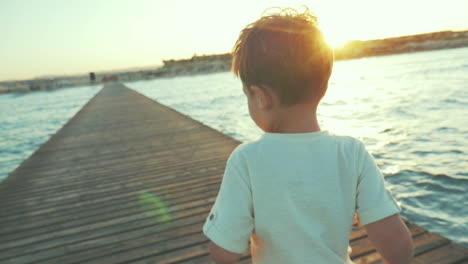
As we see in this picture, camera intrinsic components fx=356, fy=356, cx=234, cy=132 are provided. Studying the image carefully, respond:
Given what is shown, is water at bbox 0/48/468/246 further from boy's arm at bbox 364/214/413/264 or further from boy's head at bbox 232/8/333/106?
boy's head at bbox 232/8/333/106

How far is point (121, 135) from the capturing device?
350 inches

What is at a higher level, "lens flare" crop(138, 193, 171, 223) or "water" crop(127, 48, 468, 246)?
"lens flare" crop(138, 193, 171, 223)

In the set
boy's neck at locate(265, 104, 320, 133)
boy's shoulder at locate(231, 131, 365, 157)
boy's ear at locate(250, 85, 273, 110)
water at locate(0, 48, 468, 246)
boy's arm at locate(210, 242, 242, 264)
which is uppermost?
boy's ear at locate(250, 85, 273, 110)

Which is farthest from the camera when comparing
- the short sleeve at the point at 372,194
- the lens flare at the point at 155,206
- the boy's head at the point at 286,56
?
the lens flare at the point at 155,206

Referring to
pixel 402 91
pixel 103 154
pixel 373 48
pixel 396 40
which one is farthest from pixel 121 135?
pixel 396 40

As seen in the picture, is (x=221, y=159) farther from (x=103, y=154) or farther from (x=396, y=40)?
(x=396, y=40)

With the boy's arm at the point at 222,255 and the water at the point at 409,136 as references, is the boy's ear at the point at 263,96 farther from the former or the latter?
the water at the point at 409,136

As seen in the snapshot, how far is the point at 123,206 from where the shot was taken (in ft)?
13.2

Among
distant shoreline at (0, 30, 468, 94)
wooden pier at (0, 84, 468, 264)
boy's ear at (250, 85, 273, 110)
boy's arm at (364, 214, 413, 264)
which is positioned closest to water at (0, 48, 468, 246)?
wooden pier at (0, 84, 468, 264)

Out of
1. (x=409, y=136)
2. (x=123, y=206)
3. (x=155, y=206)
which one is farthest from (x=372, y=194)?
(x=409, y=136)

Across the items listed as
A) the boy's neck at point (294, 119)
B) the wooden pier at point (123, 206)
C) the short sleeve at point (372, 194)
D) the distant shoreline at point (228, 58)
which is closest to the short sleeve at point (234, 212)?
the boy's neck at point (294, 119)

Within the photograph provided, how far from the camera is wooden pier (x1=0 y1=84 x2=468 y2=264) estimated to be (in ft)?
9.45

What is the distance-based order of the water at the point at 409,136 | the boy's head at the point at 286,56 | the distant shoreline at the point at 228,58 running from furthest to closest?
the distant shoreline at the point at 228,58 → the water at the point at 409,136 → the boy's head at the point at 286,56

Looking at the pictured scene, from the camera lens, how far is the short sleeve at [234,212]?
3.60 ft
